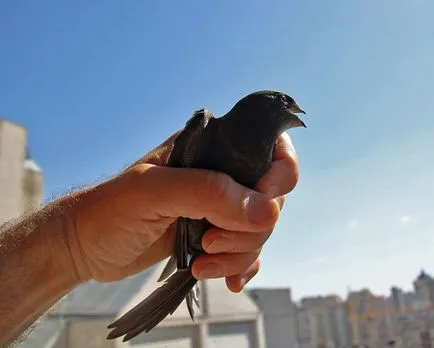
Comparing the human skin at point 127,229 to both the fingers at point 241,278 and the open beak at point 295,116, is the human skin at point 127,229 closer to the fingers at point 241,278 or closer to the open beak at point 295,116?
the fingers at point 241,278

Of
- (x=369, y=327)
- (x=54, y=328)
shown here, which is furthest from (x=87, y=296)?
(x=369, y=327)

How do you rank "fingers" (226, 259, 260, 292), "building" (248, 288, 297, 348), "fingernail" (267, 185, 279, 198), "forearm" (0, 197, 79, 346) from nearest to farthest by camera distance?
1. "forearm" (0, 197, 79, 346)
2. "fingernail" (267, 185, 279, 198)
3. "fingers" (226, 259, 260, 292)
4. "building" (248, 288, 297, 348)

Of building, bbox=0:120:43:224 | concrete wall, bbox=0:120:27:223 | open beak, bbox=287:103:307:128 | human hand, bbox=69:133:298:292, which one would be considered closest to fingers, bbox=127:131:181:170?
human hand, bbox=69:133:298:292

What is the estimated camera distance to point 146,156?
1836 millimetres

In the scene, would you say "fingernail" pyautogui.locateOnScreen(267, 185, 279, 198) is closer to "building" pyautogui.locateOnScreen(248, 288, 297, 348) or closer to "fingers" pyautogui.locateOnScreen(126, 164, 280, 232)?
"fingers" pyautogui.locateOnScreen(126, 164, 280, 232)

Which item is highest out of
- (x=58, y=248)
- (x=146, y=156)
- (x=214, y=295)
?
(x=214, y=295)

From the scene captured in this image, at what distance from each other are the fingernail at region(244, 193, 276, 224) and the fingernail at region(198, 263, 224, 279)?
0.24 meters

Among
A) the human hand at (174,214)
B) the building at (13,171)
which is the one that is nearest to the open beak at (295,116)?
the human hand at (174,214)

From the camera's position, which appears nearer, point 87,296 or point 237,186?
point 237,186

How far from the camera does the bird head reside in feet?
5.68

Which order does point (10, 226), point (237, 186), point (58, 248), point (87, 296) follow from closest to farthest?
1. point (237, 186)
2. point (58, 248)
3. point (10, 226)
4. point (87, 296)

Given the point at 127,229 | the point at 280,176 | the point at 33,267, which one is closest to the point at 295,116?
the point at 280,176

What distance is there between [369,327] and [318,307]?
3.37 m

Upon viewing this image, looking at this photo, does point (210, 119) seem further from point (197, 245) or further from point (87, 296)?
point (87, 296)
